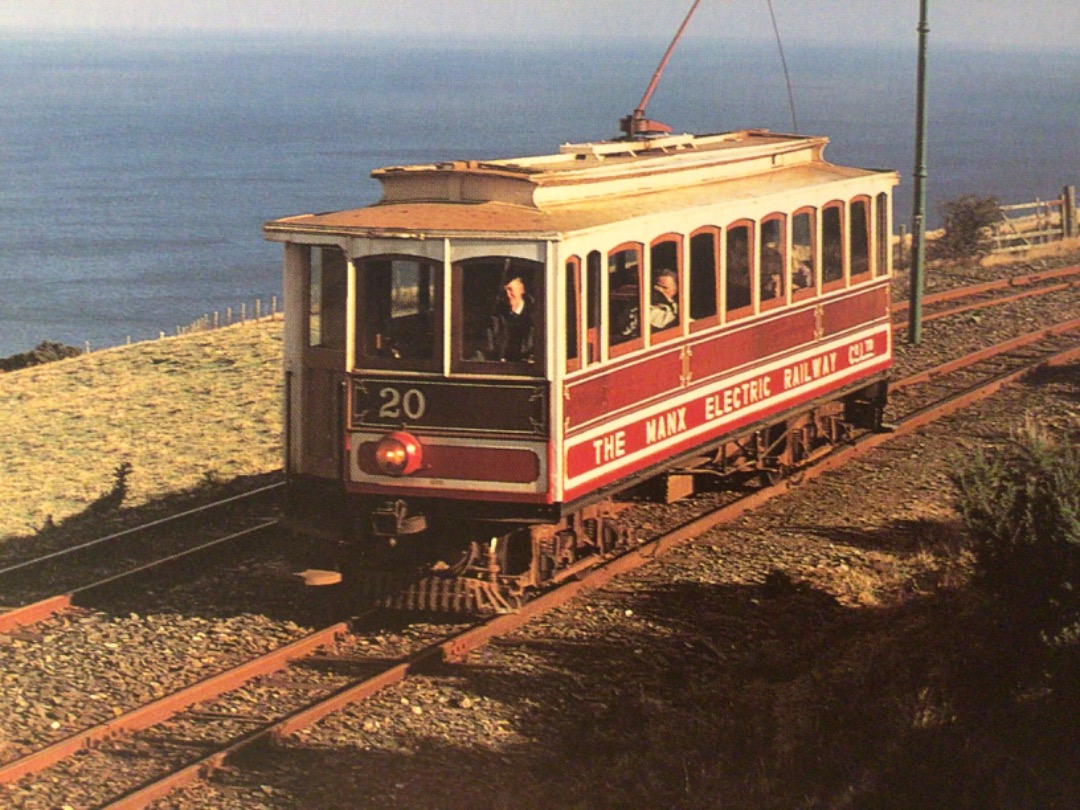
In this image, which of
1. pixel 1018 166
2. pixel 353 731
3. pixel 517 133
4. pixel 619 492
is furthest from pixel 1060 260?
pixel 517 133

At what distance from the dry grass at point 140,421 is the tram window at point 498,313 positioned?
557 centimetres

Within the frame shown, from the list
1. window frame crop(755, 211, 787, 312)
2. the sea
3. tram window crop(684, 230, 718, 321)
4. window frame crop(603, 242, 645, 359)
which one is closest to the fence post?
the sea

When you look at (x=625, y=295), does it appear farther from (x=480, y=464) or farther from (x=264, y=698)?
(x=264, y=698)

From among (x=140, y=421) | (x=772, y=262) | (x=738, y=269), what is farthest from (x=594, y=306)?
(x=140, y=421)

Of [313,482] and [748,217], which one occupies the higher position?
[748,217]

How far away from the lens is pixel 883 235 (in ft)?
48.9

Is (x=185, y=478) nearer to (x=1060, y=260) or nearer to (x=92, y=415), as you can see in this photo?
(x=92, y=415)

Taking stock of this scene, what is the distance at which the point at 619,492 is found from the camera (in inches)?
460

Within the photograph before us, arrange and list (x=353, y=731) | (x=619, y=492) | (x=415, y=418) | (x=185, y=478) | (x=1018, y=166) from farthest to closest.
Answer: (x=1018, y=166) → (x=185, y=478) → (x=619, y=492) → (x=415, y=418) → (x=353, y=731)

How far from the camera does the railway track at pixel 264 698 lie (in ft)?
27.3

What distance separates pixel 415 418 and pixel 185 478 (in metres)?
6.48

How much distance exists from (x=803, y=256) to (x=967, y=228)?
1859cm

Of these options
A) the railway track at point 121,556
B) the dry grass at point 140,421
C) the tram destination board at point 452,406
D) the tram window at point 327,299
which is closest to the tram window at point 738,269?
the tram destination board at point 452,406

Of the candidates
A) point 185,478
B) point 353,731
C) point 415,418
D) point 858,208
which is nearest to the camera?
point 353,731
